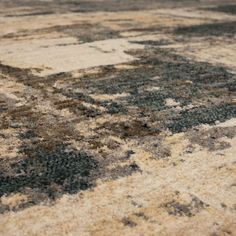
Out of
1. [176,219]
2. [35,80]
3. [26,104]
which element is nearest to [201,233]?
[176,219]

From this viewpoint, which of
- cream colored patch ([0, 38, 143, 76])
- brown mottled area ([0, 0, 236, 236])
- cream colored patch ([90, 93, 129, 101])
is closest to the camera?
brown mottled area ([0, 0, 236, 236])

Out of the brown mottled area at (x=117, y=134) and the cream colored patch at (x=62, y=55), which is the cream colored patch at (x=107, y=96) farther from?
the cream colored patch at (x=62, y=55)

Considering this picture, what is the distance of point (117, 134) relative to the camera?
4.53 meters

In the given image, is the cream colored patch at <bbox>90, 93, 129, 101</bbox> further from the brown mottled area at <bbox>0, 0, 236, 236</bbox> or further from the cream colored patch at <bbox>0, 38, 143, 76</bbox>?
the cream colored patch at <bbox>0, 38, 143, 76</bbox>

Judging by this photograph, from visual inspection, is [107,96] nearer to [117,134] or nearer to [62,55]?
[117,134]

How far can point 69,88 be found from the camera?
596 centimetres

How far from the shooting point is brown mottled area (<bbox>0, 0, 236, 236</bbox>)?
3.22 meters

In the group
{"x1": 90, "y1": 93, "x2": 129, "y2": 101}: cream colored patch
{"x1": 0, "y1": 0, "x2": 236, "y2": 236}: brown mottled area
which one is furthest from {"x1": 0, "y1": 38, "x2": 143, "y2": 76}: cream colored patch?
{"x1": 90, "y1": 93, "x2": 129, "y2": 101}: cream colored patch

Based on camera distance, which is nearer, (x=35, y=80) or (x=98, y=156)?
(x=98, y=156)

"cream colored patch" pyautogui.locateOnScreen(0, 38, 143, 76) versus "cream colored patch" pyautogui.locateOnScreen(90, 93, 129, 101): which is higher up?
"cream colored patch" pyautogui.locateOnScreen(0, 38, 143, 76)

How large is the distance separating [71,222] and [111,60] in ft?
15.0

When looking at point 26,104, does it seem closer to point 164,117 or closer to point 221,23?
Result: point 164,117

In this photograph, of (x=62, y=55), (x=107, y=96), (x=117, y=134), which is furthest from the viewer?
(x=62, y=55)

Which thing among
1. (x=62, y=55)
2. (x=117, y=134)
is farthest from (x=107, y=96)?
(x=62, y=55)
